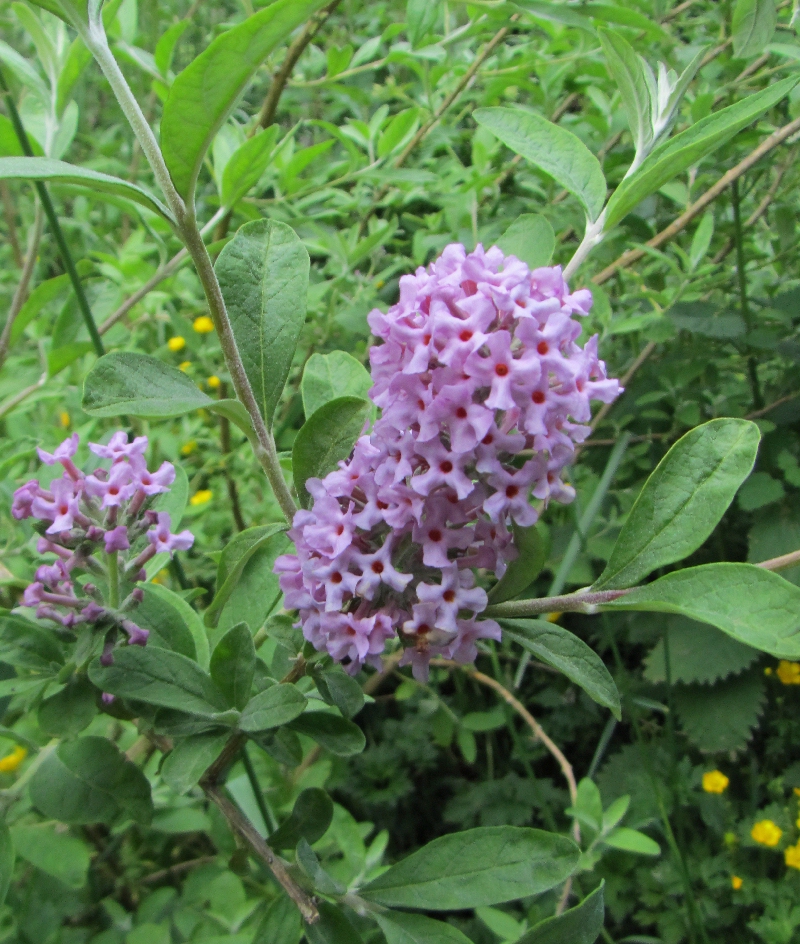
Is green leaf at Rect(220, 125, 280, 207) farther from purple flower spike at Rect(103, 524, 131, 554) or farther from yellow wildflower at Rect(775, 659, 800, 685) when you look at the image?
yellow wildflower at Rect(775, 659, 800, 685)

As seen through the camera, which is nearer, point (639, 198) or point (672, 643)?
point (639, 198)

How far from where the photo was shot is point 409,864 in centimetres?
85

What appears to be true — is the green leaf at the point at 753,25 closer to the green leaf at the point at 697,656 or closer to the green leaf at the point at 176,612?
the green leaf at the point at 176,612

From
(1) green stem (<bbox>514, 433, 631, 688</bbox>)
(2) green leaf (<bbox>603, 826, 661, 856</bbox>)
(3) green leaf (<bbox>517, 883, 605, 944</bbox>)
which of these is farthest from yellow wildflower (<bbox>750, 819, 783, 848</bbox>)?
(3) green leaf (<bbox>517, 883, 605, 944</bbox>)

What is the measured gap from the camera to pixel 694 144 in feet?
2.14

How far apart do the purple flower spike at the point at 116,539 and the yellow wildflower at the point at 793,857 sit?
1.65m

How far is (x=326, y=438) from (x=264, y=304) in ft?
0.51

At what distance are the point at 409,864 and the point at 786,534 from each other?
1342 mm

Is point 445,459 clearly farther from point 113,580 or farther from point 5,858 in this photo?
point 5,858

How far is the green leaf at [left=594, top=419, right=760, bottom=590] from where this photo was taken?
690mm

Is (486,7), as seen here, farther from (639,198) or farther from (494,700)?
(494,700)

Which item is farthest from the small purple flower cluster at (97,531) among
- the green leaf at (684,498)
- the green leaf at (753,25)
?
the green leaf at (753,25)

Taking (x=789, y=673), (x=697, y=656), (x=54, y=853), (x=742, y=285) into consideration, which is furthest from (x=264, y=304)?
(x=789, y=673)

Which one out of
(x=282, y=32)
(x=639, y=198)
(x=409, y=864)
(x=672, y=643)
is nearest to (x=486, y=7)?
(x=639, y=198)
